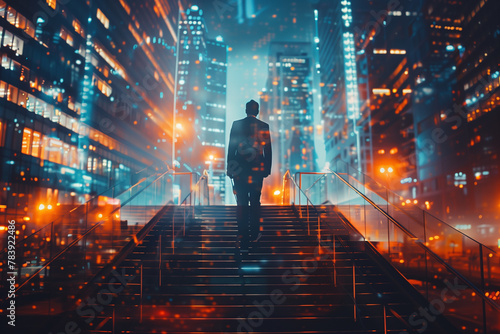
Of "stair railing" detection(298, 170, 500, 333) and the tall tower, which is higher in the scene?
the tall tower

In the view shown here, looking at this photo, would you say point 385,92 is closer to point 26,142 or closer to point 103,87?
point 103,87

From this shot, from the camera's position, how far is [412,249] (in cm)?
745

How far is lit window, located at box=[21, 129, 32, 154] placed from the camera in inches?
1233

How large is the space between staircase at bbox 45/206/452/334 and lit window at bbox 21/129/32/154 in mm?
28841

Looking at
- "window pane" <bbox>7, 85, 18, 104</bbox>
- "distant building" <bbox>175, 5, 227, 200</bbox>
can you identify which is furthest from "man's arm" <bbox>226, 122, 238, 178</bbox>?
"distant building" <bbox>175, 5, 227, 200</bbox>

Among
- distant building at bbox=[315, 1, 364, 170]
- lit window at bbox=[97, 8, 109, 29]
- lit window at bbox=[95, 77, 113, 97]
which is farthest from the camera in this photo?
distant building at bbox=[315, 1, 364, 170]

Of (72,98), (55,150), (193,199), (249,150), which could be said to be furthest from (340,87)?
(249,150)

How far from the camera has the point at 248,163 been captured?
220 inches

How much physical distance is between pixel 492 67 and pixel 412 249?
44187mm

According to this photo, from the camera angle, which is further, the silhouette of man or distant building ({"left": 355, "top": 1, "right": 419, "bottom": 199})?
distant building ({"left": 355, "top": 1, "right": 419, "bottom": 199})

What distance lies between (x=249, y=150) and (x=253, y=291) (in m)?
2.09

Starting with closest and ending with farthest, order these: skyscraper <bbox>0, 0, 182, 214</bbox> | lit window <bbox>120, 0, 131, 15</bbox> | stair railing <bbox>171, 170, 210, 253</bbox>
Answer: stair railing <bbox>171, 170, 210, 253</bbox> → skyscraper <bbox>0, 0, 182, 214</bbox> → lit window <bbox>120, 0, 131, 15</bbox>

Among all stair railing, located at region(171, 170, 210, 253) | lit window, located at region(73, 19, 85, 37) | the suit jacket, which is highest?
lit window, located at region(73, 19, 85, 37)

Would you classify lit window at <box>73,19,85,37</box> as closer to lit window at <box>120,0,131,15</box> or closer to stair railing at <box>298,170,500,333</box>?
lit window at <box>120,0,131,15</box>
